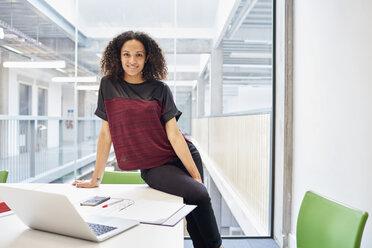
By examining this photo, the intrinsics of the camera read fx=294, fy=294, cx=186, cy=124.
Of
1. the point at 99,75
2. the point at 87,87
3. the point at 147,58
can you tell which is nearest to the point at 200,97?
the point at 99,75

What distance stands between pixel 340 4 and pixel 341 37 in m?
0.21

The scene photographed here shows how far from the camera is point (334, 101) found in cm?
189

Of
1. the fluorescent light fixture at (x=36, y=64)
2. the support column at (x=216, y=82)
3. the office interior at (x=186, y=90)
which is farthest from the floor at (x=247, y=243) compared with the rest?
the fluorescent light fixture at (x=36, y=64)

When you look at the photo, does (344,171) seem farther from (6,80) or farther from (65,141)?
(6,80)

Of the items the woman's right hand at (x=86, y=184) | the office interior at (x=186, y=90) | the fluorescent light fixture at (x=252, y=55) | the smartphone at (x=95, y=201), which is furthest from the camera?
the fluorescent light fixture at (x=252, y=55)

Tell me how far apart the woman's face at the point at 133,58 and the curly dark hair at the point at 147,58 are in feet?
0.13

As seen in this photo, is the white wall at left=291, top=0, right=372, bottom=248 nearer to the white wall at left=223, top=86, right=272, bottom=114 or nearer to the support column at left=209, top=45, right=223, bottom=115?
the white wall at left=223, top=86, right=272, bottom=114

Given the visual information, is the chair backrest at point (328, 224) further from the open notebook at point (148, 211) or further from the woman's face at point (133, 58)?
the woman's face at point (133, 58)

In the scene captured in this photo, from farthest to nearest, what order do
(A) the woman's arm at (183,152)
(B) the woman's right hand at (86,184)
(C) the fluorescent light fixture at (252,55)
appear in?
(C) the fluorescent light fixture at (252,55) → (A) the woman's arm at (183,152) → (B) the woman's right hand at (86,184)

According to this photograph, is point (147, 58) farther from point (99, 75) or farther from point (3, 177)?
point (99, 75)

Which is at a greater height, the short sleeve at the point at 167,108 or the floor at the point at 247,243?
the short sleeve at the point at 167,108

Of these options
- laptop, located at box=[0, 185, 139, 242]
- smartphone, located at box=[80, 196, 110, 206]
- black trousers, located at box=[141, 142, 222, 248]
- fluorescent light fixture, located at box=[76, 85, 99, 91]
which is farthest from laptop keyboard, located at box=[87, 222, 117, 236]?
fluorescent light fixture, located at box=[76, 85, 99, 91]

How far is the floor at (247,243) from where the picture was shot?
271 cm

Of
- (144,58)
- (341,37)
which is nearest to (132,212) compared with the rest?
(144,58)
